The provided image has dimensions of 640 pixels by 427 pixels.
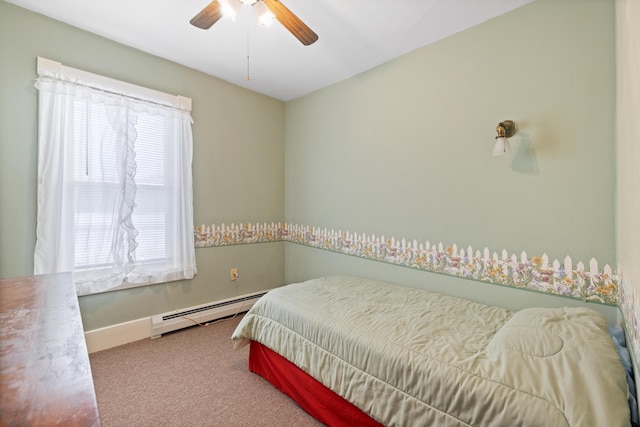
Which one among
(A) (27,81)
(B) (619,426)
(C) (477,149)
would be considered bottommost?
(B) (619,426)

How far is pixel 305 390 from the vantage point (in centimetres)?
167

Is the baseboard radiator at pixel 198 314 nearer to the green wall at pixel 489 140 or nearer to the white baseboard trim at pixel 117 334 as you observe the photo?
the white baseboard trim at pixel 117 334

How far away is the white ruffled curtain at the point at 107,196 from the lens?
6.63 feet

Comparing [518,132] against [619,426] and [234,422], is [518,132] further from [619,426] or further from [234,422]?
[234,422]

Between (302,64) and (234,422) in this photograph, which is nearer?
(234,422)

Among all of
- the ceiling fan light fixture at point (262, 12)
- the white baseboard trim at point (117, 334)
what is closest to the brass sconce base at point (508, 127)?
the ceiling fan light fixture at point (262, 12)

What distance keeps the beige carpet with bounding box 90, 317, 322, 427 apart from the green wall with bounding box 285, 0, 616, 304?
1.32 metres

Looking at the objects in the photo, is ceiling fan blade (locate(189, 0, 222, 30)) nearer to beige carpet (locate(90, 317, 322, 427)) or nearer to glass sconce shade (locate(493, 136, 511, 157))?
glass sconce shade (locate(493, 136, 511, 157))

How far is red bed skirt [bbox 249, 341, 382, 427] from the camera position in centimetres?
145

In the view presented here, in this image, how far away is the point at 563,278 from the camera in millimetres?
1673

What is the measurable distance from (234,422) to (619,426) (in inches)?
64.2

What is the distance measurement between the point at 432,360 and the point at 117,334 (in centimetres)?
246

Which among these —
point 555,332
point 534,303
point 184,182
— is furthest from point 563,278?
point 184,182

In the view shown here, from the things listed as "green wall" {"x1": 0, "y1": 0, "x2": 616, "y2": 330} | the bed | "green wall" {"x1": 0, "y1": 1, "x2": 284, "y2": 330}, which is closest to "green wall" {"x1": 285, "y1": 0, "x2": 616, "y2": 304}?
"green wall" {"x1": 0, "y1": 0, "x2": 616, "y2": 330}
